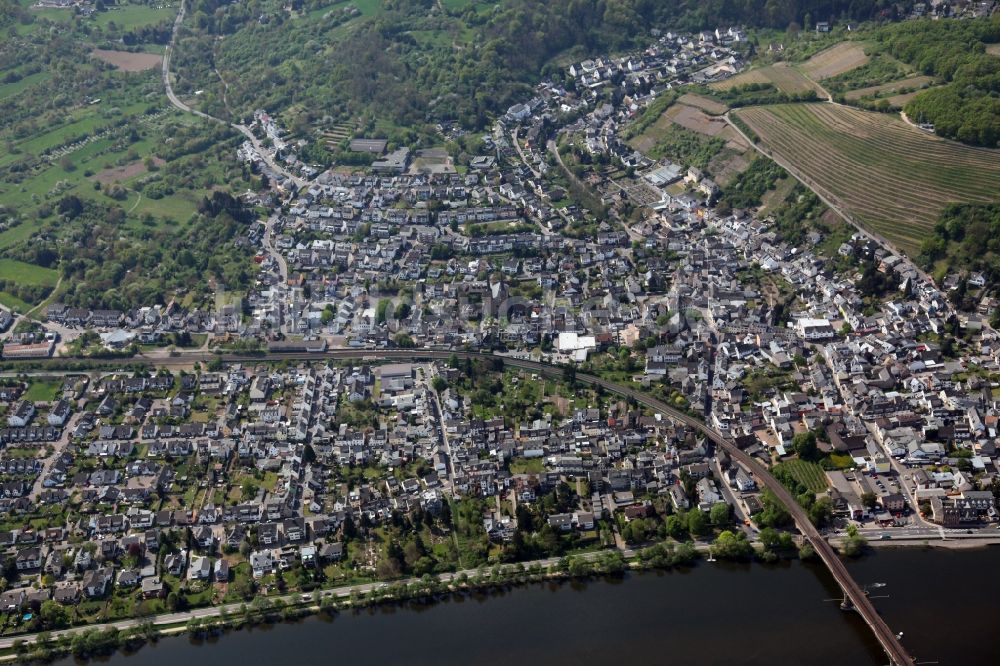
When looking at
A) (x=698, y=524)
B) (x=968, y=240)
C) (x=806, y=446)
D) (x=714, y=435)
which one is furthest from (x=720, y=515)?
(x=968, y=240)

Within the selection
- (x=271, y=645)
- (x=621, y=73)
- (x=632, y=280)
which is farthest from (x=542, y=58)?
(x=271, y=645)

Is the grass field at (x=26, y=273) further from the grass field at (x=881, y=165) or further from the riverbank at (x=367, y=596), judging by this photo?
the grass field at (x=881, y=165)

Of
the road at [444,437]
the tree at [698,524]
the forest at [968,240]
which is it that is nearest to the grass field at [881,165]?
the forest at [968,240]

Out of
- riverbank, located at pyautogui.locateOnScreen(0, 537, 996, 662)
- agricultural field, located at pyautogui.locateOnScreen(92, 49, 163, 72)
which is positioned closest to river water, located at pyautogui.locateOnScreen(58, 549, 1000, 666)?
riverbank, located at pyautogui.locateOnScreen(0, 537, 996, 662)

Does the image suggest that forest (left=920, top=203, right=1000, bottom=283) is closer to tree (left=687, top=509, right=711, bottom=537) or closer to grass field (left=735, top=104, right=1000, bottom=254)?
grass field (left=735, top=104, right=1000, bottom=254)

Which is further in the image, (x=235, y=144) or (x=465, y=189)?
(x=235, y=144)

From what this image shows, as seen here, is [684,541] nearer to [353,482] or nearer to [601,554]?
[601,554]

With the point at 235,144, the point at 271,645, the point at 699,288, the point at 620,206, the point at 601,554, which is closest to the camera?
the point at 271,645
